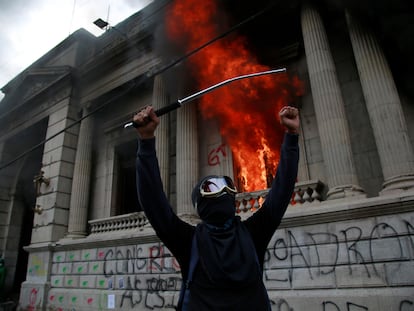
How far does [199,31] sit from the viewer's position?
410 inches

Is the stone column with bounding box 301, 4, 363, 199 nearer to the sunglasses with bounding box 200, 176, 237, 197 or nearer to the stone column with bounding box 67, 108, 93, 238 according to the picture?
the sunglasses with bounding box 200, 176, 237, 197

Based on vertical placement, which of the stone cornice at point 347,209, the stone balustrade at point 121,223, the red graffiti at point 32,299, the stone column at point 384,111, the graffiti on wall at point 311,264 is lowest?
the red graffiti at point 32,299

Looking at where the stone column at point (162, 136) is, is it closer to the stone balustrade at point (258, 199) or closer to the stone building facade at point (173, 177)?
the stone building facade at point (173, 177)

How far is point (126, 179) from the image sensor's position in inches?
553

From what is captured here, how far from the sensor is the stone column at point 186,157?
9.62m

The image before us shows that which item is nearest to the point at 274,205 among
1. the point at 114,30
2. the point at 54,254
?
the point at 54,254

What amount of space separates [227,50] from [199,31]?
1.16 m

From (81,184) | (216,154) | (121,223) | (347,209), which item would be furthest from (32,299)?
(347,209)

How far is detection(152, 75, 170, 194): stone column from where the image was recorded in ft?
35.3

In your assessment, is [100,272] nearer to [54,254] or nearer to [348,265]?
[54,254]

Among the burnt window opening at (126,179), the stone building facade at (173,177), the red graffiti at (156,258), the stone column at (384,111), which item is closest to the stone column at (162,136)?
the stone building facade at (173,177)

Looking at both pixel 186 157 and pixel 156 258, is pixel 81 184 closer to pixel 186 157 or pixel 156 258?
pixel 186 157

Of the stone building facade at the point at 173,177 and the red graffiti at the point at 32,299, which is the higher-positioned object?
the stone building facade at the point at 173,177

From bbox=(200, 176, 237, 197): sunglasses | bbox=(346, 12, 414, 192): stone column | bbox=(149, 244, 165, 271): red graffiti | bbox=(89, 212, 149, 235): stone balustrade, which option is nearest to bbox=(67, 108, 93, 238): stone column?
bbox=(89, 212, 149, 235): stone balustrade
